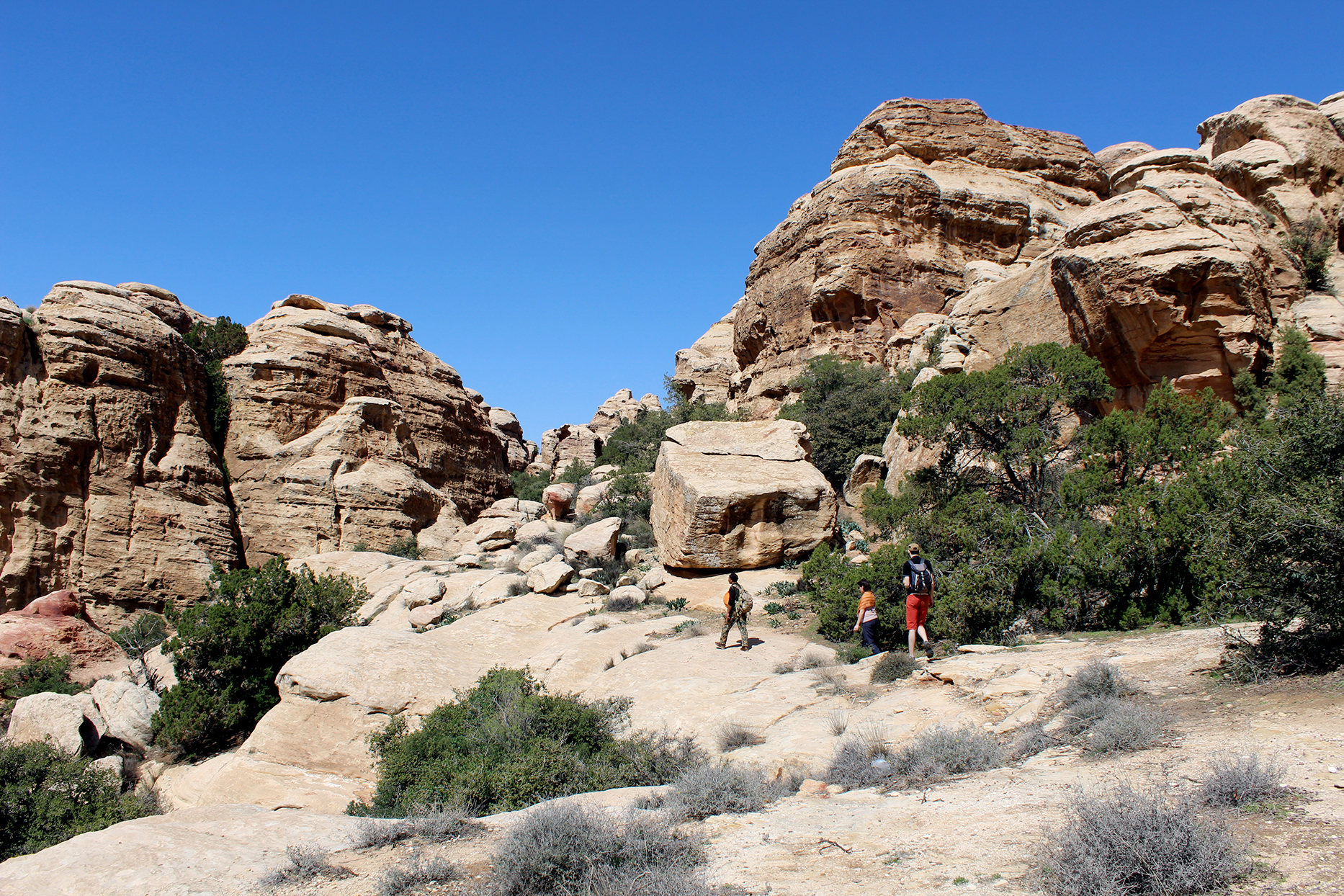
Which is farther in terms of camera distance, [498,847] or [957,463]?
[957,463]

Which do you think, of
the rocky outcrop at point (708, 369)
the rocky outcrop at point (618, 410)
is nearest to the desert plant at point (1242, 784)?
the rocky outcrop at point (708, 369)

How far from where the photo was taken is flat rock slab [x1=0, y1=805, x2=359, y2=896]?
458cm

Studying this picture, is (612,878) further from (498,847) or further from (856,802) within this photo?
(856,802)

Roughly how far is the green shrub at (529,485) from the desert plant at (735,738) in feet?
83.0

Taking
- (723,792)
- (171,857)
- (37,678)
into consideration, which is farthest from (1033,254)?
(37,678)

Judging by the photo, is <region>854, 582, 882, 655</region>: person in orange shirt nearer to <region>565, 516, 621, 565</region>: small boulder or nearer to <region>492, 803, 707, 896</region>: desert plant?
<region>492, 803, 707, 896</region>: desert plant

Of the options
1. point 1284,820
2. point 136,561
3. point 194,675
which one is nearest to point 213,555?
point 136,561

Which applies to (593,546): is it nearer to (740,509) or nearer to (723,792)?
(740,509)

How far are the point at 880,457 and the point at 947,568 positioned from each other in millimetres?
7677

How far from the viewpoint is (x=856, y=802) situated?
5613 mm

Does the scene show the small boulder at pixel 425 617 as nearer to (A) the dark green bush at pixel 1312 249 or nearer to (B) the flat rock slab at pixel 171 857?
(B) the flat rock slab at pixel 171 857

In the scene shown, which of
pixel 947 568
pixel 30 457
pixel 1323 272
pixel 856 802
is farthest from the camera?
pixel 30 457

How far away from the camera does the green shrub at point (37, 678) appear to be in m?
15.3

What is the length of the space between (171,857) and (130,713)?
10292mm
